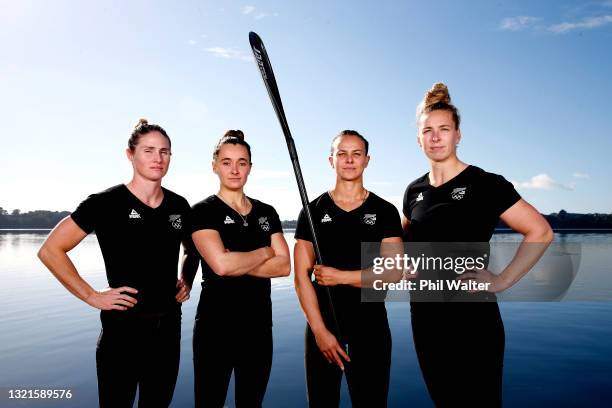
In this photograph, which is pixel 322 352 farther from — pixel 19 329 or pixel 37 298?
pixel 37 298

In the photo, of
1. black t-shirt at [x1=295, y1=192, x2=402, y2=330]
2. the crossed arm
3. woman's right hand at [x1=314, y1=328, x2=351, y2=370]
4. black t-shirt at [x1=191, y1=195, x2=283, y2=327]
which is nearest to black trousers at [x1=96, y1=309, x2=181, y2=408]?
black t-shirt at [x1=191, y1=195, x2=283, y2=327]

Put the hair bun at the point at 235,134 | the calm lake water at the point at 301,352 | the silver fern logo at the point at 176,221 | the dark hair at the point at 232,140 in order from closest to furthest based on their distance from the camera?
the silver fern logo at the point at 176,221, the dark hair at the point at 232,140, the hair bun at the point at 235,134, the calm lake water at the point at 301,352

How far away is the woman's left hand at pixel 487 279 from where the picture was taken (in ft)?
9.66

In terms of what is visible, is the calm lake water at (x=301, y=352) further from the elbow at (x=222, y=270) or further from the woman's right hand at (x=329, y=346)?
the elbow at (x=222, y=270)

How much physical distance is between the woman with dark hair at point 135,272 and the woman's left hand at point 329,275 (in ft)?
4.20

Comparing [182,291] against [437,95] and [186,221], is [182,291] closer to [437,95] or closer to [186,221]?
[186,221]

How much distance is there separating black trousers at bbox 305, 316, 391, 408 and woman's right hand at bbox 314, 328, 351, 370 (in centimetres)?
7

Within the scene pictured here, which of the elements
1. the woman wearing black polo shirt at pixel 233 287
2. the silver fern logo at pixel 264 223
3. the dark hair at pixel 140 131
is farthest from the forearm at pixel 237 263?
the dark hair at pixel 140 131

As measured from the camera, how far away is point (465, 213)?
3012 millimetres

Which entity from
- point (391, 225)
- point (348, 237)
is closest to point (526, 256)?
point (391, 225)

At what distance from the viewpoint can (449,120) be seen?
3168mm

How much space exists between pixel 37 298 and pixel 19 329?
5511 millimetres

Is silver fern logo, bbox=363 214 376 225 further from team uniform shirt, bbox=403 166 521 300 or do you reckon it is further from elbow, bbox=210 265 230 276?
elbow, bbox=210 265 230 276

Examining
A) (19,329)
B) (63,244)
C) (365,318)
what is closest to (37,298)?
(19,329)
